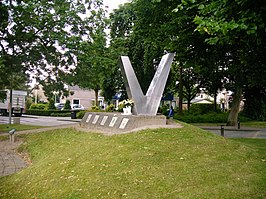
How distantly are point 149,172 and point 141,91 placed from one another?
689 centimetres

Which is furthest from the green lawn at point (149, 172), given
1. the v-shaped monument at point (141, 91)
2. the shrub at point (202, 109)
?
the shrub at point (202, 109)

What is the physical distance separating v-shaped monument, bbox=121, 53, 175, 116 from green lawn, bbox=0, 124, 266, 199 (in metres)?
3.50

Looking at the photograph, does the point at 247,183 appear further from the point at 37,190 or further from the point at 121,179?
the point at 37,190

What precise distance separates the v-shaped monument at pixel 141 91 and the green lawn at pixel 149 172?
11.5 ft

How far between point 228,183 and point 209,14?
11.1ft

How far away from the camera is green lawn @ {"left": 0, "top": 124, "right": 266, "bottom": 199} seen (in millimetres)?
5551

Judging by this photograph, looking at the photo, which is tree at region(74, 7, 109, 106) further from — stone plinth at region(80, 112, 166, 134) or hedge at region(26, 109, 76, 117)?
hedge at region(26, 109, 76, 117)

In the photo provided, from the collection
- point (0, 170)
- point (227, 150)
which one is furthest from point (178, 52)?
point (0, 170)

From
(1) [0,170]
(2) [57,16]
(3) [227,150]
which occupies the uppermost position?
(2) [57,16]

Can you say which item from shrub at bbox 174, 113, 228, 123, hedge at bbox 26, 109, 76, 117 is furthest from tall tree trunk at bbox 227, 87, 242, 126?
hedge at bbox 26, 109, 76, 117

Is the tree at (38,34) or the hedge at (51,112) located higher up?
the tree at (38,34)

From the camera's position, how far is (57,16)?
17562 millimetres

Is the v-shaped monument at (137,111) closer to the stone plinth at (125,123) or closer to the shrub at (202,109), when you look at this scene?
the stone plinth at (125,123)

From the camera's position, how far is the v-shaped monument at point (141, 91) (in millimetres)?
12742
